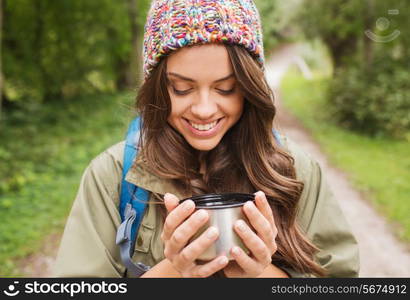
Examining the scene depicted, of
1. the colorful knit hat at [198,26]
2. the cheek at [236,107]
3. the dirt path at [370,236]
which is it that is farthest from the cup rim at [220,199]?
the dirt path at [370,236]

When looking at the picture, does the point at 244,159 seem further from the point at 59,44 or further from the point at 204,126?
the point at 59,44

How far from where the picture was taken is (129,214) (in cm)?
204

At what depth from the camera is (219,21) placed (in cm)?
198

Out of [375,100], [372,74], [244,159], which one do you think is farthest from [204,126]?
[372,74]

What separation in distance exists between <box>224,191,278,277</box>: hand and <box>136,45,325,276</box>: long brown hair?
0.40 m

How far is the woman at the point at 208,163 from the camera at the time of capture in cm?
198

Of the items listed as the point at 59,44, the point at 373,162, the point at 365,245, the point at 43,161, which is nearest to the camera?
the point at 365,245

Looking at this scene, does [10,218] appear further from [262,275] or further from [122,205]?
[262,275]

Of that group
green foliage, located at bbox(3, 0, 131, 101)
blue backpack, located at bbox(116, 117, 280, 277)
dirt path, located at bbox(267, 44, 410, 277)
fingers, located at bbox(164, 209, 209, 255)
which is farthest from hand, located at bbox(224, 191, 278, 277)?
green foliage, located at bbox(3, 0, 131, 101)

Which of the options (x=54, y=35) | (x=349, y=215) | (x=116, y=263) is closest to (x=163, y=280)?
(x=116, y=263)

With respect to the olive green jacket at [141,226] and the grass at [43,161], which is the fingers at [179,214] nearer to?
the olive green jacket at [141,226]

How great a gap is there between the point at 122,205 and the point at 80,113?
12092 mm

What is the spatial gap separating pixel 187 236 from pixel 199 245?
5 cm

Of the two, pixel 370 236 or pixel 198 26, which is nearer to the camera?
pixel 198 26
